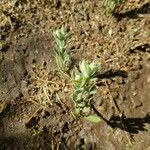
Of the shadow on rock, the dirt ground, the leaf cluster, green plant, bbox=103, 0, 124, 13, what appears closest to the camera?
the leaf cluster

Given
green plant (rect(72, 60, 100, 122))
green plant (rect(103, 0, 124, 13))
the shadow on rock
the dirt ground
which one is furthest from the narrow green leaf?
Answer: green plant (rect(103, 0, 124, 13))

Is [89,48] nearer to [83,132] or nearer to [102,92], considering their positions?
[102,92]

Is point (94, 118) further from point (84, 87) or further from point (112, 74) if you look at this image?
point (112, 74)

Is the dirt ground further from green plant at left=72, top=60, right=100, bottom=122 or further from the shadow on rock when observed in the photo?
green plant at left=72, top=60, right=100, bottom=122

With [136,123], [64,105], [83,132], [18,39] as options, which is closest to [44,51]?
[18,39]

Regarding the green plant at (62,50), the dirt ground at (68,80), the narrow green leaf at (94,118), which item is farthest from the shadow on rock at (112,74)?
the narrow green leaf at (94,118)
